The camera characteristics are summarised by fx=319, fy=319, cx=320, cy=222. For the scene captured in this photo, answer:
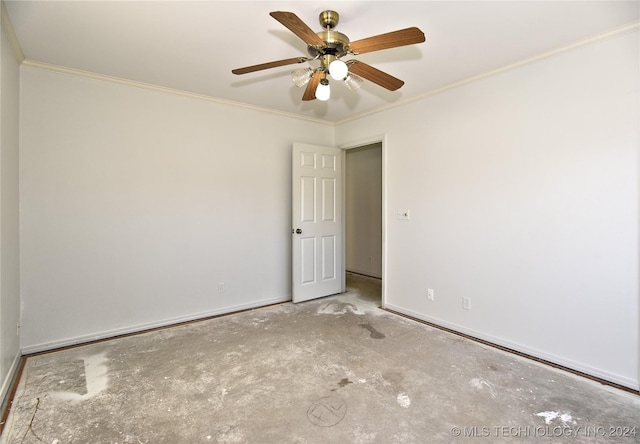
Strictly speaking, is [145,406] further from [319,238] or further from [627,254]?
[627,254]

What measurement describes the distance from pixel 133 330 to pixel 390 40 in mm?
3386

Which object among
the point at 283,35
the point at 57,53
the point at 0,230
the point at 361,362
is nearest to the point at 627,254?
the point at 361,362

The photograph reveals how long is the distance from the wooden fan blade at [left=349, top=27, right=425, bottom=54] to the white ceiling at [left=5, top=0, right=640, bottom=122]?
1.09 feet

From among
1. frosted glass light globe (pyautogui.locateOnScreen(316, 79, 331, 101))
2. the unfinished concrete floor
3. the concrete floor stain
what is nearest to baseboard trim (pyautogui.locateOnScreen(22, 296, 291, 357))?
the unfinished concrete floor

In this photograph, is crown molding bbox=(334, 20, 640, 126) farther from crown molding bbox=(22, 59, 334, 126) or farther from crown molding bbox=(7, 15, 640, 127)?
crown molding bbox=(22, 59, 334, 126)

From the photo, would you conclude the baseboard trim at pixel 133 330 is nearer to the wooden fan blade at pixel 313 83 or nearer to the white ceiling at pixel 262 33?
the white ceiling at pixel 262 33

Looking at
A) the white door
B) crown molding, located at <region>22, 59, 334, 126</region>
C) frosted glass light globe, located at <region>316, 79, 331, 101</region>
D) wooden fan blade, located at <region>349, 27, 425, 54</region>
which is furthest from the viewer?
the white door

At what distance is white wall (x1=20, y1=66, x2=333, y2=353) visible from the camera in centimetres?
277

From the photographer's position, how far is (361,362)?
8.52 feet

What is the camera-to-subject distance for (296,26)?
161cm

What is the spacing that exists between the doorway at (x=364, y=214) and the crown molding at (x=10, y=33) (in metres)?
4.17

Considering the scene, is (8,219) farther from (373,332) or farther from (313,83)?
(373,332)

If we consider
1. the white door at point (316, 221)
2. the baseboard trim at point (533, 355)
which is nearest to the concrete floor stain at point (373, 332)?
the baseboard trim at point (533, 355)

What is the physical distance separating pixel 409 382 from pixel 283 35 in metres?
2.67
